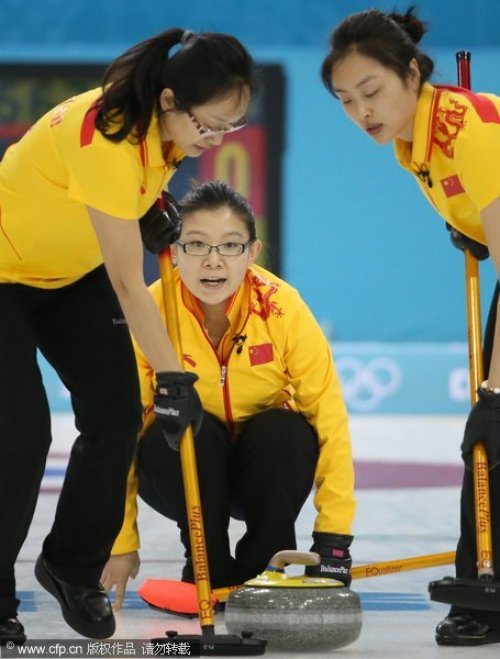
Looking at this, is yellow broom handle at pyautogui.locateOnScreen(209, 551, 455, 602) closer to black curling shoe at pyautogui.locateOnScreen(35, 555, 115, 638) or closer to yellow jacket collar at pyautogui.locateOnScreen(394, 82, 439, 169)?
black curling shoe at pyautogui.locateOnScreen(35, 555, 115, 638)

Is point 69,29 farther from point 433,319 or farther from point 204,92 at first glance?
point 204,92

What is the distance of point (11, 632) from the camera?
8.64 ft

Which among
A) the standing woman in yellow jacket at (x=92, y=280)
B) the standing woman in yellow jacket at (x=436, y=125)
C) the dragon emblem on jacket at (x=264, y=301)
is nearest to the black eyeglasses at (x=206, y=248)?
the dragon emblem on jacket at (x=264, y=301)

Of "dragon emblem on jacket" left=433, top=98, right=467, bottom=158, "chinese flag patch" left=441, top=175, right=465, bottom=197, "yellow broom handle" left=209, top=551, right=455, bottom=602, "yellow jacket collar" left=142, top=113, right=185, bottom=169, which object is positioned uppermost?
"dragon emblem on jacket" left=433, top=98, right=467, bottom=158

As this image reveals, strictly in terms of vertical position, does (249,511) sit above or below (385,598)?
above

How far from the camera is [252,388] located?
325 cm

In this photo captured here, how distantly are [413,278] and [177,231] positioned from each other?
22.8ft

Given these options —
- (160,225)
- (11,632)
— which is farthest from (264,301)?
(11,632)

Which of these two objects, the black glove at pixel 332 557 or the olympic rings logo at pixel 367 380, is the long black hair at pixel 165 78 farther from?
the olympic rings logo at pixel 367 380

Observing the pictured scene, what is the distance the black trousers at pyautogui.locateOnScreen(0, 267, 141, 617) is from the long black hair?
44 cm

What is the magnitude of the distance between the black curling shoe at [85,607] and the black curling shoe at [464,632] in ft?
2.26

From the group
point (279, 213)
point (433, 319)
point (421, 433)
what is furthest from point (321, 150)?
point (421, 433)

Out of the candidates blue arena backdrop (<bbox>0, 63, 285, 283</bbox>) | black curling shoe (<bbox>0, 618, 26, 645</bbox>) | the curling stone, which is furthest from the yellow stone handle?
→ blue arena backdrop (<bbox>0, 63, 285, 283</bbox>)

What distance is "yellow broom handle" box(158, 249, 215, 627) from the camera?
2.69 meters
